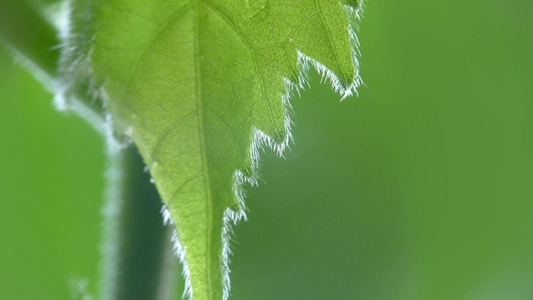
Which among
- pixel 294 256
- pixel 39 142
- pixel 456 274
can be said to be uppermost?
pixel 39 142

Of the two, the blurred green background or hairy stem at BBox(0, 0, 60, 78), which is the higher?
the blurred green background

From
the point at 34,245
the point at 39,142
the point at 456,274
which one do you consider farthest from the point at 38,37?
the point at 456,274

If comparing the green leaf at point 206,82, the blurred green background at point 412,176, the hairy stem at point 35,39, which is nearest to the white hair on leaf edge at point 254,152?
the green leaf at point 206,82

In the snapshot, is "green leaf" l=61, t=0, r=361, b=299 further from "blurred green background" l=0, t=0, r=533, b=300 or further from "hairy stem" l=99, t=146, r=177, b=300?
"blurred green background" l=0, t=0, r=533, b=300

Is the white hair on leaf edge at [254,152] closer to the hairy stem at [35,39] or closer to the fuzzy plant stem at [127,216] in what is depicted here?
the fuzzy plant stem at [127,216]

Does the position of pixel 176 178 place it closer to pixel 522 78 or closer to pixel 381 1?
pixel 381 1

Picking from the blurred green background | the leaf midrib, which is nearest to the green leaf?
the leaf midrib

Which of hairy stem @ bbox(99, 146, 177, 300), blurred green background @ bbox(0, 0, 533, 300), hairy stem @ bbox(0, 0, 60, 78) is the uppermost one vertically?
blurred green background @ bbox(0, 0, 533, 300)
